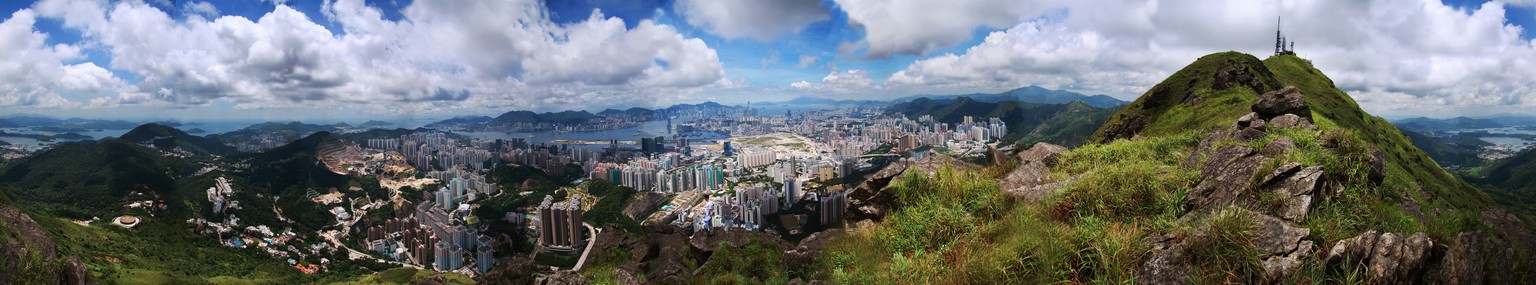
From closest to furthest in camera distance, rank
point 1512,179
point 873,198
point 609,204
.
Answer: point 873,198, point 1512,179, point 609,204

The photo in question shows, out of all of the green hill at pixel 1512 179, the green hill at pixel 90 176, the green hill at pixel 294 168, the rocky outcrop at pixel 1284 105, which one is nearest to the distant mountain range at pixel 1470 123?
the green hill at pixel 1512 179

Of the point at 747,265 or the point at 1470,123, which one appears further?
the point at 1470,123

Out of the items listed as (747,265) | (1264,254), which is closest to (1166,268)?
(1264,254)

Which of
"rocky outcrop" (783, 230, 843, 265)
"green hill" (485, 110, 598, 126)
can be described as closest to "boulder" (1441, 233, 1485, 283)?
"rocky outcrop" (783, 230, 843, 265)

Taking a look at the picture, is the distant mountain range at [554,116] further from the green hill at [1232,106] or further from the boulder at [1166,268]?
the boulder at [1166,268]

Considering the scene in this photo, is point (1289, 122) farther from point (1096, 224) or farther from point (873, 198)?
point (873, 198)

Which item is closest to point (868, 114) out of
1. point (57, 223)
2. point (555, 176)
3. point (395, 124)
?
point (555, 176)
